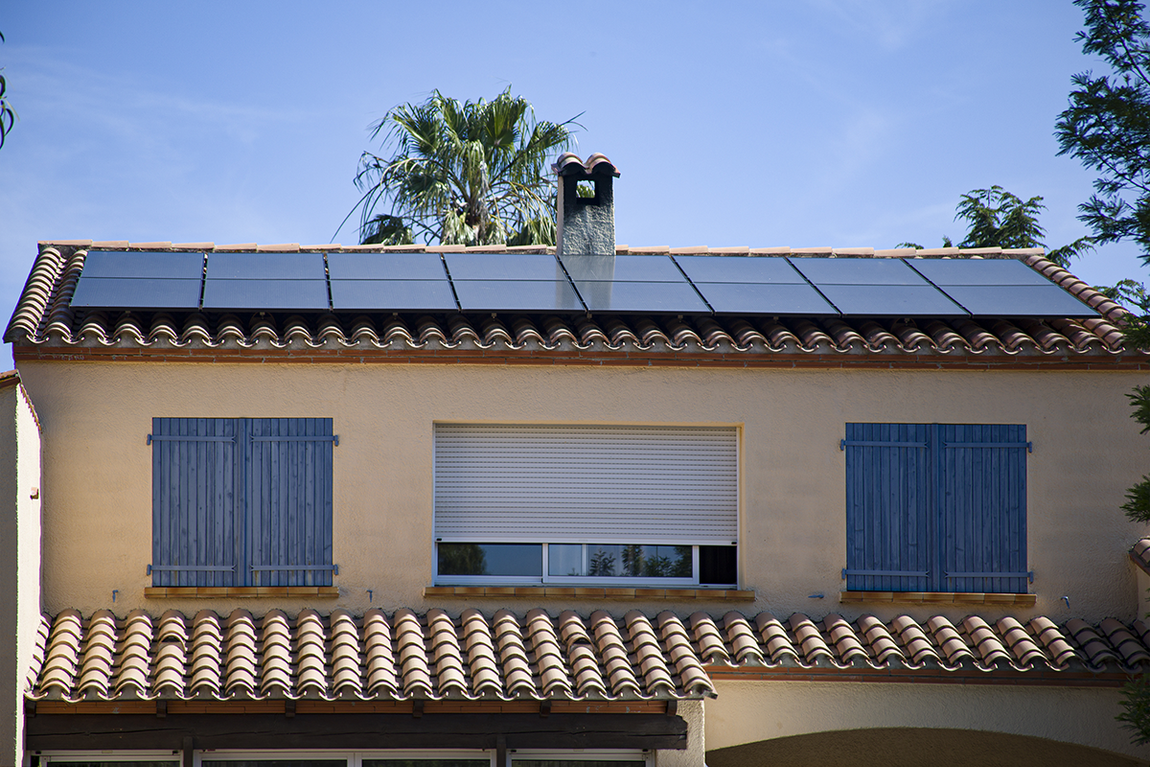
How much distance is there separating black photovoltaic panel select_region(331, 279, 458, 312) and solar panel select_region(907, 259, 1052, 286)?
601cm

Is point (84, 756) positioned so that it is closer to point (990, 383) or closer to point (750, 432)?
point (750, 432)

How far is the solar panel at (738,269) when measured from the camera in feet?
43.2

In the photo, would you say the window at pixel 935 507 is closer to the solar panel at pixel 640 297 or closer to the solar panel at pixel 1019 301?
the solar panel at pixel 1019 301

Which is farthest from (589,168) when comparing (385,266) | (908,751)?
(908,751)

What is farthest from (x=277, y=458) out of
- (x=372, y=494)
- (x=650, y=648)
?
(x=650, y=648)

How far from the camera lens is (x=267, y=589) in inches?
440

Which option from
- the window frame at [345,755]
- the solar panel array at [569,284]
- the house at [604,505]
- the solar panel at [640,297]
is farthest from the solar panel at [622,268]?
the window frame at [345,755]

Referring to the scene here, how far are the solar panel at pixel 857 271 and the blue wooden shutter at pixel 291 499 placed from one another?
6.24 metres

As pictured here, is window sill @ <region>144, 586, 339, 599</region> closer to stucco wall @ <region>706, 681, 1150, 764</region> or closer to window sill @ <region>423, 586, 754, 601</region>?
window sill @ <region>423, 586, 754, 601</region>

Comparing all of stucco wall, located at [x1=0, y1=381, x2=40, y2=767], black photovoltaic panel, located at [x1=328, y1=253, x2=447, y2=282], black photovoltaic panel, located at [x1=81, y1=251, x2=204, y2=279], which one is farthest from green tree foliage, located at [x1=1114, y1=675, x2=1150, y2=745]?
black photovoltaic panel, located at [x1=81, y1=251, x2=204, y2=279]

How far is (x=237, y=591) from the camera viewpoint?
36.5 ft

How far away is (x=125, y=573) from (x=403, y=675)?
3.31m

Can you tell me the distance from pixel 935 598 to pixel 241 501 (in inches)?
292

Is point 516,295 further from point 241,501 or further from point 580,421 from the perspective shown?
point 241,501
